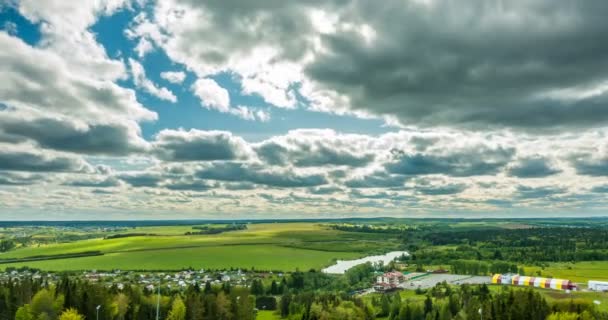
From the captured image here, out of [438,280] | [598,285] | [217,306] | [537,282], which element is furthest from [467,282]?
[217,306]

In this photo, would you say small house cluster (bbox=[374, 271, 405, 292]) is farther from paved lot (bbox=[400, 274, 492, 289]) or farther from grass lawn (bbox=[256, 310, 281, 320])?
grass lawn (bbox=[256, 310, 281, 320])

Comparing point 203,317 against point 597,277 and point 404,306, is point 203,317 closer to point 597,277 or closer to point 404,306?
point 404,306

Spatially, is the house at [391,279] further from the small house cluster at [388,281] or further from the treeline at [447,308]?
the treeline at [447,308]

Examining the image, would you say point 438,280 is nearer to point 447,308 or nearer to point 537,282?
point 537,282

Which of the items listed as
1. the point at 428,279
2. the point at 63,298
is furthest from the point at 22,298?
the point at 428,279

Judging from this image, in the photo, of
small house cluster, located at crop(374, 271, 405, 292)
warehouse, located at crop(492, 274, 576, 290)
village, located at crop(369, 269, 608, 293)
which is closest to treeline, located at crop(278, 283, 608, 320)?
small house cluster, located at crop(374, 271, 405, 292)
